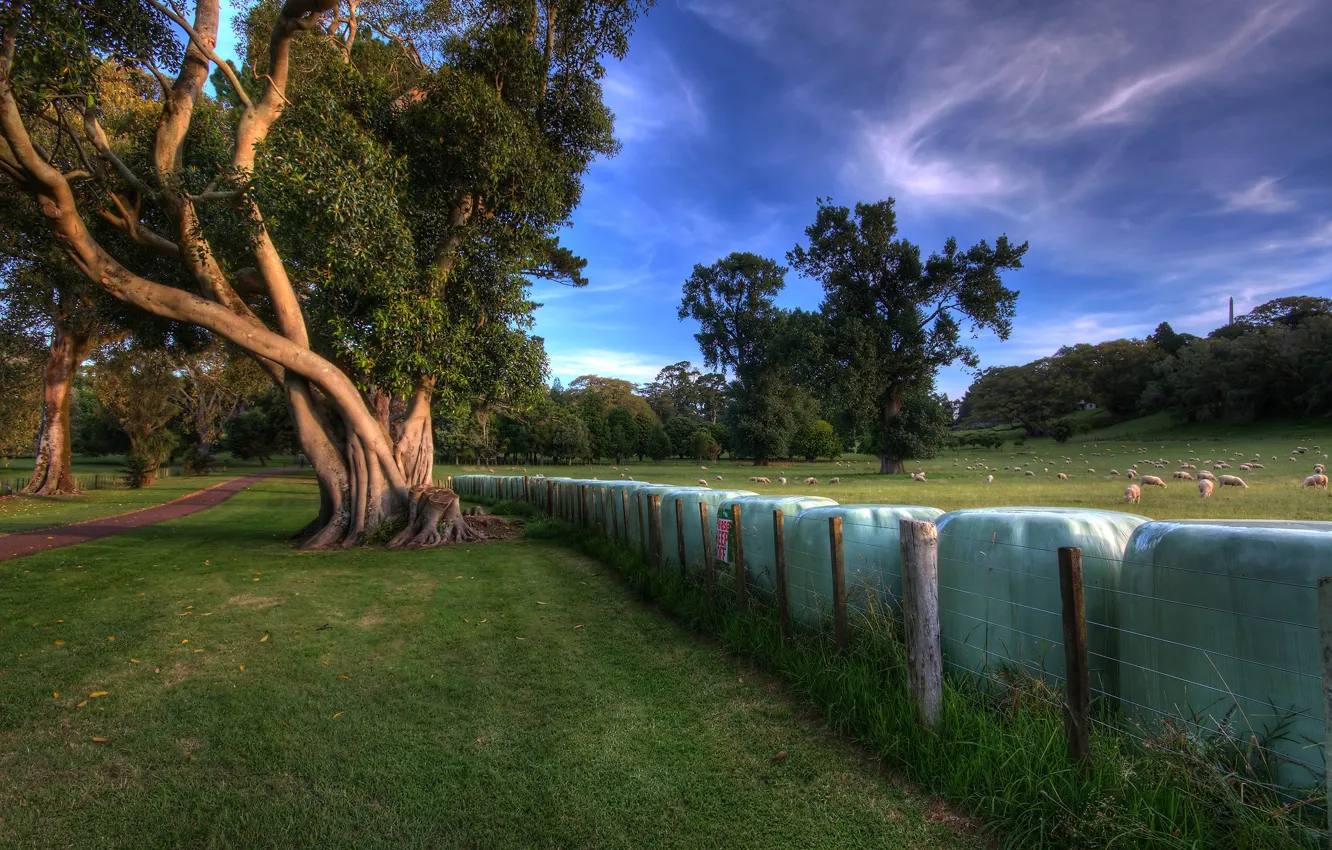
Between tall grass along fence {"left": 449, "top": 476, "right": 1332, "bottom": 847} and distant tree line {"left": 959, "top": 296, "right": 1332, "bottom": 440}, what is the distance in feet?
199

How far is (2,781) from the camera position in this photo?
342 cm

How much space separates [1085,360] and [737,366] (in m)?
49.3

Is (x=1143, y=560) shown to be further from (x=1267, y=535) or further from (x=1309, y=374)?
(x=1309, y=374)

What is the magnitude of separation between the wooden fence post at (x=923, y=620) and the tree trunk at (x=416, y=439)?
12.4 meters

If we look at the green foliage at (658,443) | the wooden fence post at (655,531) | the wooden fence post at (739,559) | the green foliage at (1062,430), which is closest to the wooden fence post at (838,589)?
the wooden fence post at (739,559)

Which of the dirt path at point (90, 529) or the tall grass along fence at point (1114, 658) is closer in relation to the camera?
the tall grass along fence at point (1114, 658)

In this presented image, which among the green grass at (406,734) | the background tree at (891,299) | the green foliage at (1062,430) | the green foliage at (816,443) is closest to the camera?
the green grass at (406,734)

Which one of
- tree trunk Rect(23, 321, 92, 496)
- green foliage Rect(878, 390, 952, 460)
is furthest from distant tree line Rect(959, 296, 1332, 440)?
tree trunk Rect(23, 321, 92, 496)

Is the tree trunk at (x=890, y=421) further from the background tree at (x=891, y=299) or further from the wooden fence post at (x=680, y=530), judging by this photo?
the wooden fence post at (x=680, y=530)

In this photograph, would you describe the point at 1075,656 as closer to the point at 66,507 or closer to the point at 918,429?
the point at 66,507

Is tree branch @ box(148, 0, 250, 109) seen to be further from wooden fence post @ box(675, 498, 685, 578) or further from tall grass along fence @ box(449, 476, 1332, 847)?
tall grass along fence @ box(449, 476, 1332, 847)

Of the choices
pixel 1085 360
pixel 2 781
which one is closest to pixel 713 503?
pixel 2 781

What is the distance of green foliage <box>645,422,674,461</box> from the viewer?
68.5 metres

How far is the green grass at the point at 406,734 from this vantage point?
122 inches
